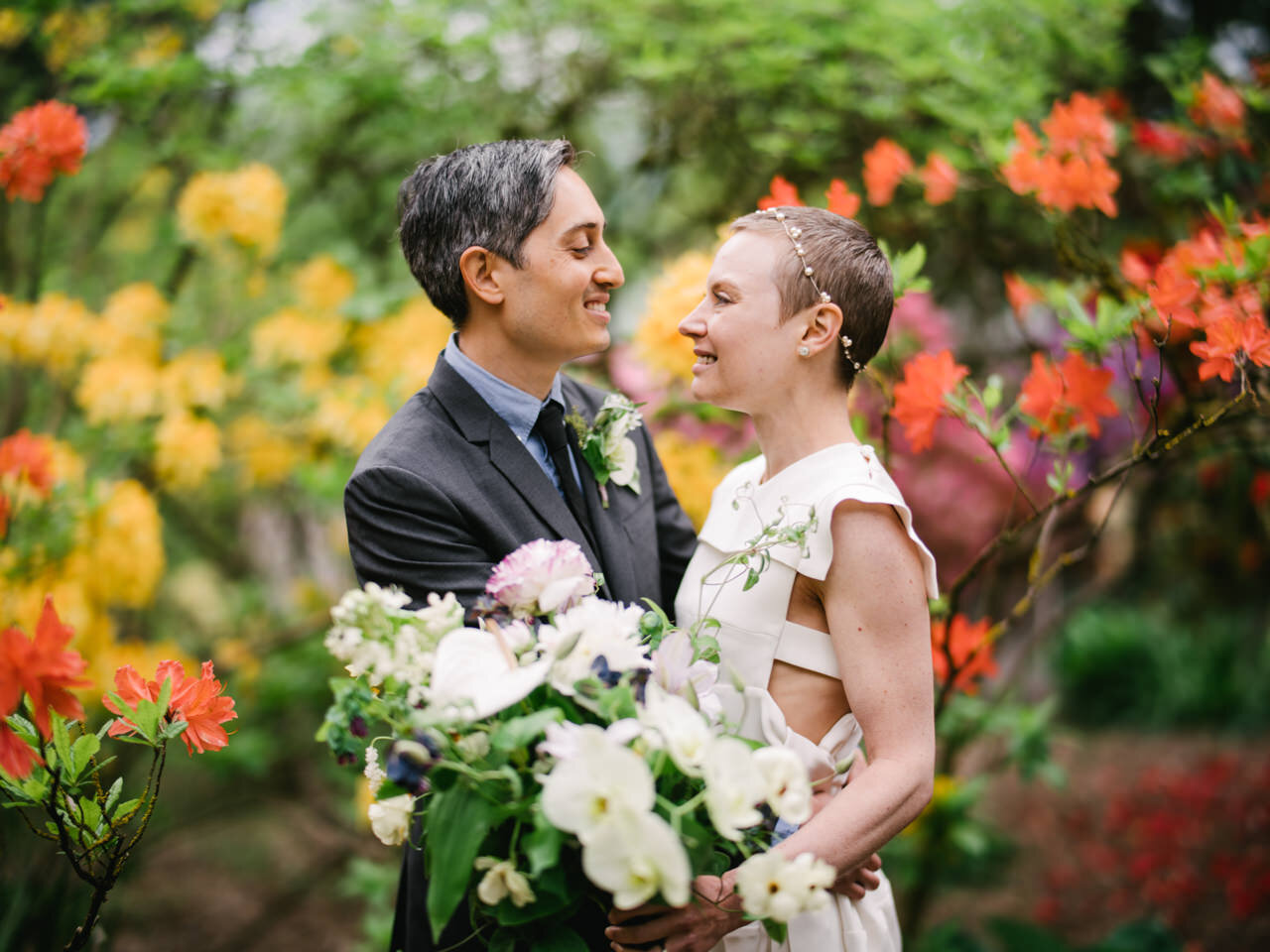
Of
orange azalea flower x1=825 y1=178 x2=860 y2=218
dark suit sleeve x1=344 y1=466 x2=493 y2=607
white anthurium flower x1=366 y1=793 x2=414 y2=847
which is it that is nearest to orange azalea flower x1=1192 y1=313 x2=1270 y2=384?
orange azalea flower x1=825 y1=178 x2=860 y2=218

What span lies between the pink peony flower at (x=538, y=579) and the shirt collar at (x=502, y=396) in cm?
68

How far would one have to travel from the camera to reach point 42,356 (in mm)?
3223

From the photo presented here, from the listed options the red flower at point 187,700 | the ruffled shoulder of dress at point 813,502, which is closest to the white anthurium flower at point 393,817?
the red flower at point 187,700

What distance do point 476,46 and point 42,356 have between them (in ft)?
6.45

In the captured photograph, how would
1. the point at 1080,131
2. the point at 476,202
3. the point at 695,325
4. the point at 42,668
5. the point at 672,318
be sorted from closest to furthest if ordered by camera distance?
the point at 42,668, the point at 695,325, the point at 476,202, the point at 1080,131, the point at 672,318

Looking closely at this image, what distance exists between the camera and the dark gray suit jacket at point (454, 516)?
1761mm

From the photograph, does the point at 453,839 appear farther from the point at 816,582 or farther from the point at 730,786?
the point at 816,582

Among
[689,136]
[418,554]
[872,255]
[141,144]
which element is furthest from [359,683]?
[141,144]

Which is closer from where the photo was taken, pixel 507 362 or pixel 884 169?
pixel 507 362

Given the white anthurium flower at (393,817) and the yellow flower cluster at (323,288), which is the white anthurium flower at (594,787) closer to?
the white anthurium flower at (393,817)

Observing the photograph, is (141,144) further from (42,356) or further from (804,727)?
(804,727)

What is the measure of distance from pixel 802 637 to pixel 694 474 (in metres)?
1.07

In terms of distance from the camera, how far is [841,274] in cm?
180

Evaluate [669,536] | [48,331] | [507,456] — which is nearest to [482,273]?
[507,456]
